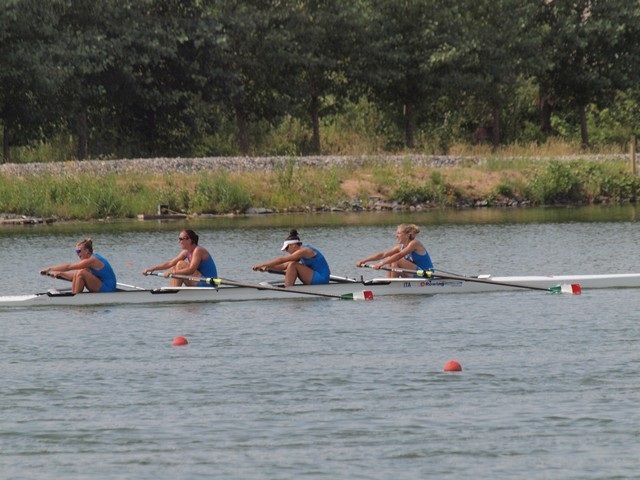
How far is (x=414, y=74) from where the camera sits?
68000 mm

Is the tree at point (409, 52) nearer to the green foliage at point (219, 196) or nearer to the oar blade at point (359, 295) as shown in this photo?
the green foliage at point (219, 196)

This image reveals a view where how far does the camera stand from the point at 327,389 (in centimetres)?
2180

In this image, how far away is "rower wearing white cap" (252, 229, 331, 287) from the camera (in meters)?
30.3

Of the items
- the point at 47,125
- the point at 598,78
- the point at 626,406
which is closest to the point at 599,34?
the point at 598,78

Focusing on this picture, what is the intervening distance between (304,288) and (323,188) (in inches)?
1144

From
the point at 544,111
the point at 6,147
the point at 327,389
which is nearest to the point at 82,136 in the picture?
the point at 6,147

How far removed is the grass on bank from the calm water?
19.8 metres

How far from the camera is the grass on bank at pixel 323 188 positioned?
5628 centimetres

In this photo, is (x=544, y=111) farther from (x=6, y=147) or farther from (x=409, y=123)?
(x=6, y=147)

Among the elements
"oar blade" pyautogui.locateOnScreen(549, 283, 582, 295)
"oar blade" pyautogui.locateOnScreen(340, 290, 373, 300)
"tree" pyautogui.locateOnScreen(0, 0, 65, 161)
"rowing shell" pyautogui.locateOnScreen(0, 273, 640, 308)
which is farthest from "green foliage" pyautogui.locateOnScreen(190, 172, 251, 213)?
"oar blade" pyautogui.locateOnScreen(549, 283, 582, 295)

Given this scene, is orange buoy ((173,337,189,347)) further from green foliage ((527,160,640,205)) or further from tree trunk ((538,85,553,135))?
tree trunk ((538,85,553,135))

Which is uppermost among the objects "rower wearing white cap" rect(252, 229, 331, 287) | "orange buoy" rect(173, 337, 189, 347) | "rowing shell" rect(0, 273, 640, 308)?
"rower wearing white cap" rect(252, 229, 331, 287)

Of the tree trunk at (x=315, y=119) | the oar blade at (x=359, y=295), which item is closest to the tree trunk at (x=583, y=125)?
the tree trunk at (x=315, y=119)

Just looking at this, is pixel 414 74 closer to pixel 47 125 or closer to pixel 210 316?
pixel 47 125
